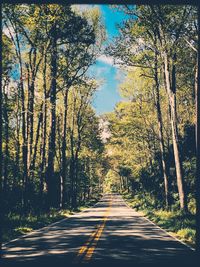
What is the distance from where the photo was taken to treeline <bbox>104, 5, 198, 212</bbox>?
20.0 m

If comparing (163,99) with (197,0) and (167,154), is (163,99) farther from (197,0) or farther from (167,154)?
(197,0)

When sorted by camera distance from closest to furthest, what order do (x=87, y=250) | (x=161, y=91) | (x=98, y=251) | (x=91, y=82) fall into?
1. (x=98, y=251)
2. (x=87, y=250)
3. (x=91, y=82)
4. (x=161, y=91)

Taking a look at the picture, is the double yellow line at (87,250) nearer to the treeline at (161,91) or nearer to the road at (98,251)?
the road at (98,251)

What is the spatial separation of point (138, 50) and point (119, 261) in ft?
55.1

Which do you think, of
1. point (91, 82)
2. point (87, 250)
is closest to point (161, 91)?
point (91, 82)

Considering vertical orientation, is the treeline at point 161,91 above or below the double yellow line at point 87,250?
above

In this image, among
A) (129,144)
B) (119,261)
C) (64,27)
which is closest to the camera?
(119,261)

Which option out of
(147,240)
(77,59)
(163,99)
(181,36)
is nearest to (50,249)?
(147,240)

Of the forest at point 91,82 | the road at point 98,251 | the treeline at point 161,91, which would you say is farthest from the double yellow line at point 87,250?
the treeline at point 161,91

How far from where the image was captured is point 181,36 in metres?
19.1

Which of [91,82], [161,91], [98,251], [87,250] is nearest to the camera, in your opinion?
[98,251]

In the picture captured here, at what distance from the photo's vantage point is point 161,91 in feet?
136

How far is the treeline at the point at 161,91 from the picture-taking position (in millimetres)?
20000

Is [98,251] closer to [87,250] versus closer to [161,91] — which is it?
[87,250]
